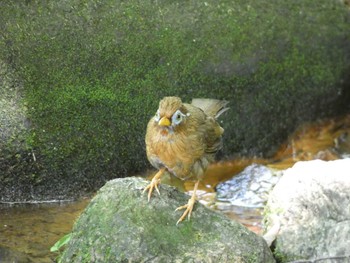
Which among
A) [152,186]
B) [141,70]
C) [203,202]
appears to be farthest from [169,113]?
[203,202]

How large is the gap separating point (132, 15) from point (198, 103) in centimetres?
157

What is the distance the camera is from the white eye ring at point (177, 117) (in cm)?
503

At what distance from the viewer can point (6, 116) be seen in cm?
683

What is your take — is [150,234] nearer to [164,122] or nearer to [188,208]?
[188,208]

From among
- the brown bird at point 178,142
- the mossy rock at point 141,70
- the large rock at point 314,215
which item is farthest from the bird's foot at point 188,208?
the mossy rock at point 141,70

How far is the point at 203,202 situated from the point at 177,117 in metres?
2.78

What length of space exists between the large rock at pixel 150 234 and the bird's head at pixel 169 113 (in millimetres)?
513

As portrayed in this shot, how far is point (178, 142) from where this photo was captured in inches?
202

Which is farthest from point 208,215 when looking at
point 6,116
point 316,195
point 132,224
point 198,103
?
point 6,116

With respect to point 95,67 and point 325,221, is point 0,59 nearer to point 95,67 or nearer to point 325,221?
point 95,67

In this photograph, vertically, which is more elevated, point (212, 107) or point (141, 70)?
point (141, 70)

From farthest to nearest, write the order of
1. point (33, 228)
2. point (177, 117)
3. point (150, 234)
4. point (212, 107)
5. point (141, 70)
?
point (141, 70) < point (33, 228) < point (212, 107) < point (177, 117) < point (150, 234)

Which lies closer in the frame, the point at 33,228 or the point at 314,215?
the point at 314,215

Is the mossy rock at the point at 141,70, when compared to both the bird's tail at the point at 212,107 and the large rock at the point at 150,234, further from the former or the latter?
the large rock at the point at 150,234
